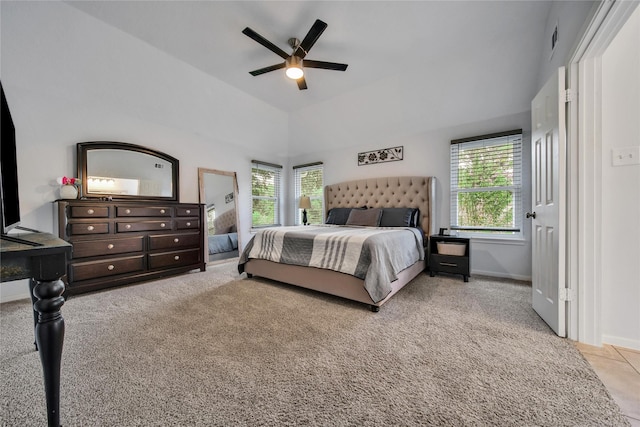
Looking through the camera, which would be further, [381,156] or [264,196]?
[264,196]

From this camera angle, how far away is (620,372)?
1.33 metres

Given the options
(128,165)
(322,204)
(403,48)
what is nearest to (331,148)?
(322,204)

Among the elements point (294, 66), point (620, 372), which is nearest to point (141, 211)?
point (294, 66)

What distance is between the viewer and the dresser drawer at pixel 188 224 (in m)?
3.39

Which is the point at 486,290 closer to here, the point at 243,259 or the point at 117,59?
the point at 243,259

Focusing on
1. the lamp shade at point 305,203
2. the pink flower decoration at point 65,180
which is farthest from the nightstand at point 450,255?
the pink flower decoration at point 65,180

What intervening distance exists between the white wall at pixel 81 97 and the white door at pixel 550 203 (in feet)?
13.8

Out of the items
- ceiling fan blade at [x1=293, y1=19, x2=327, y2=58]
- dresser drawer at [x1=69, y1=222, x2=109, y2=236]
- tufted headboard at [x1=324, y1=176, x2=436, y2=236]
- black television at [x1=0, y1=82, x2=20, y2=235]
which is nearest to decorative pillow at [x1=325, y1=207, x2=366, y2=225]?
tufted headboard at [x1=324, y1=176, x2=436, y2=236]

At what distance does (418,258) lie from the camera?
3172 millimetres

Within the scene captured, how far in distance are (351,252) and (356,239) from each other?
0.14m

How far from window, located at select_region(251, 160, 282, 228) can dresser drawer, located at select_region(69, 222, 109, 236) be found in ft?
7.98

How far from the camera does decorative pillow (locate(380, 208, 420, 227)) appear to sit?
3.62m

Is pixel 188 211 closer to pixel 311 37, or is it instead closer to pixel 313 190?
pixel 313 190

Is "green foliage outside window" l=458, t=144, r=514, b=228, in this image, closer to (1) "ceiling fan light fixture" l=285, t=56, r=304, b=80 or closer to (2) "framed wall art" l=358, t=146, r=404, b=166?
(2) "framed wall art" l=358, t=146, r=404, b=166
